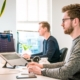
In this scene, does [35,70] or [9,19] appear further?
[9,19]

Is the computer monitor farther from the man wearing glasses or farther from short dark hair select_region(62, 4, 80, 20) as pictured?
short dark hair select_region(62, 4, 80, 20)

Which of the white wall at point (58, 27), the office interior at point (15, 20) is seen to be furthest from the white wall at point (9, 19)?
the white wall at point (58, 27)

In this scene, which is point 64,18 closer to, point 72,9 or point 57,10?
point 72,9

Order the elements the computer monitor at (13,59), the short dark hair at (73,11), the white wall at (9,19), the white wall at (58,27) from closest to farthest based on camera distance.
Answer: the short dark hair at (73,11) → the computer monitor at (13,59) → the white wall at (58,27) → the white wall at (9,19)

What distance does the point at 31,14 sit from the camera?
485 centimetres

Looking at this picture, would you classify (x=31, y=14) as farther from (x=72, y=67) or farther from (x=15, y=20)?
(x=72, y=67)

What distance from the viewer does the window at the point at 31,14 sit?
4.82m

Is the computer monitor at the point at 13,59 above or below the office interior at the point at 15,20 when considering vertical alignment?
below

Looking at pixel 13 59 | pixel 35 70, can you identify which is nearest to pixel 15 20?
pixel 13 59

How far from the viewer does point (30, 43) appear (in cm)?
485

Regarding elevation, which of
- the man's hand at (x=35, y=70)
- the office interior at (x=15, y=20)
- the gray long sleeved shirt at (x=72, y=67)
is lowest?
the man's hand at (x=35, y=70)

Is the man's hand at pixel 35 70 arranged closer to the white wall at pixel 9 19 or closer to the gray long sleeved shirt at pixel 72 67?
the gray long sleeved shirt at pixel 72 67

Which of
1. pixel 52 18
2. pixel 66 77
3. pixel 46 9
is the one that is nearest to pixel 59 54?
pixel 52 18

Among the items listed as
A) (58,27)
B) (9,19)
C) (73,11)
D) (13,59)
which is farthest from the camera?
(9,19)
